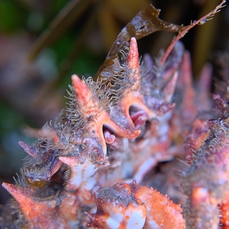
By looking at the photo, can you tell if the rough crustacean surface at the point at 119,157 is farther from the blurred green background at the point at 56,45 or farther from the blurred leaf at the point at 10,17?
the blurred leaf at the point at 10,17

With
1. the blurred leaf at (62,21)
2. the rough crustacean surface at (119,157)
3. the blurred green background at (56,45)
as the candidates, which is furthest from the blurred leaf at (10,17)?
the rough crustacean surface at (119,157)

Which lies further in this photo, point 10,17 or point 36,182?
point 10,17

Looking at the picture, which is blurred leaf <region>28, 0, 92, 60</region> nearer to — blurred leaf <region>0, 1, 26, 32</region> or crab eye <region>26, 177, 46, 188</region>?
blurred leaf <region>0, 1, 26, 32</region>

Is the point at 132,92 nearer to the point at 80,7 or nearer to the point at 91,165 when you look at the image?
the point at 91,165

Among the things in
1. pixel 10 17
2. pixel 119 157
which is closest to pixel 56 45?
pixel 10 17

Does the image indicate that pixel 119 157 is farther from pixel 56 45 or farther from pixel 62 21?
pixel 56 45

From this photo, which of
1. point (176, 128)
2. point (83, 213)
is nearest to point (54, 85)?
point (176, 128)

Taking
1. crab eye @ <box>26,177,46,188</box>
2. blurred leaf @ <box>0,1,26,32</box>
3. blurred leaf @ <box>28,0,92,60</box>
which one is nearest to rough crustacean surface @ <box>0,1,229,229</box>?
crab eye @ <box>26,177,46,188</box>
